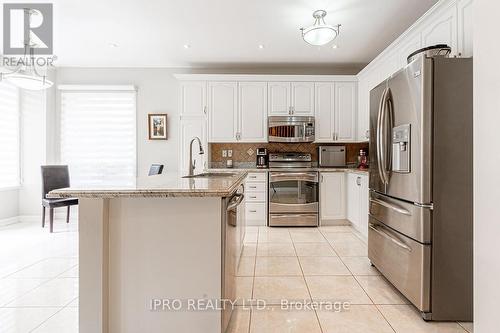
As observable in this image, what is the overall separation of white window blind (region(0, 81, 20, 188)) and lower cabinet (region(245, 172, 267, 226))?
152 inches

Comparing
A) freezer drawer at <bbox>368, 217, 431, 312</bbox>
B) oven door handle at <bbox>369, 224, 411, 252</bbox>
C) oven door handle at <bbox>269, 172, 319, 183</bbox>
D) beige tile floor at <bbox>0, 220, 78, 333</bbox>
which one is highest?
oven door handle at <bbox>269, 172, 319, 183</bbox>

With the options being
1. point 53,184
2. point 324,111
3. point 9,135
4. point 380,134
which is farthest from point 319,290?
point 9,135

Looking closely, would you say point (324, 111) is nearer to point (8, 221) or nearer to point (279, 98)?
point (279, 98)

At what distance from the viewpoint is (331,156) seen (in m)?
4.53

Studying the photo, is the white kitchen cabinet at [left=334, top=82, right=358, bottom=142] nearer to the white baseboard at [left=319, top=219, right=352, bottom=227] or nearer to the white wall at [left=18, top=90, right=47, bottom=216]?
the white baseboard at [left=319, top=219, right=352, bottom=227]

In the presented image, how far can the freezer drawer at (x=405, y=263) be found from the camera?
5.73 feet

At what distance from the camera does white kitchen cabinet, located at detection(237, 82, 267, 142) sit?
14.5ft

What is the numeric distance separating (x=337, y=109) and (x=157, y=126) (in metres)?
3.10

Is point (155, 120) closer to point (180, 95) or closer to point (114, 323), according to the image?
point (180, 95)

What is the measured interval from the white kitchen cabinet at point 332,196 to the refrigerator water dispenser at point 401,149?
216 centimetres

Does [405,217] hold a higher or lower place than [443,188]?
lower

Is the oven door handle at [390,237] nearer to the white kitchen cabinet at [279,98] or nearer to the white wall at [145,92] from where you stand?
the white kitchen cabinet at [279,98]

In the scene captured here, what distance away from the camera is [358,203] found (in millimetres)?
3648
